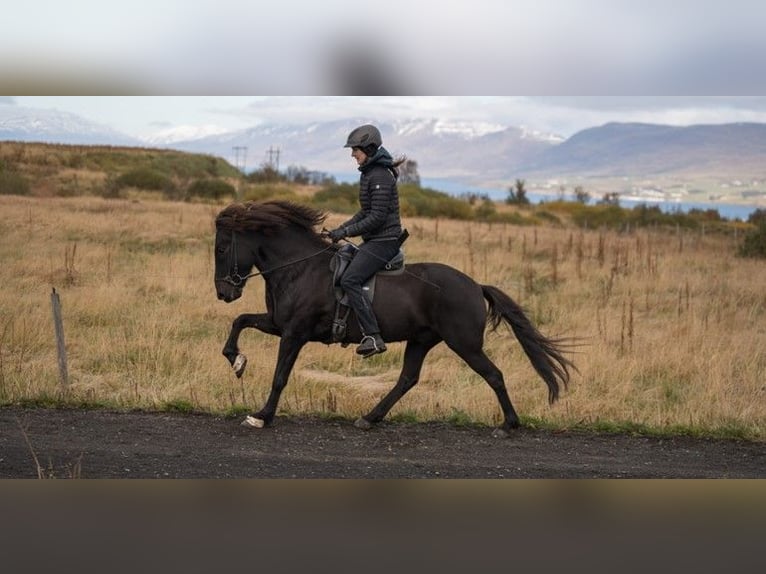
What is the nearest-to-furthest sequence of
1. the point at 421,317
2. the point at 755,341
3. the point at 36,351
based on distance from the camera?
1. the point at 421,317
2. the point at 36,351
3. the point at 755,341

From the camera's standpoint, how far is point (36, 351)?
12422mm

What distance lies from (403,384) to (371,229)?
1574 mm

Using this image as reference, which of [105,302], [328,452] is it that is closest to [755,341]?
[328,452]

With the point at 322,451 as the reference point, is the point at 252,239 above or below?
above

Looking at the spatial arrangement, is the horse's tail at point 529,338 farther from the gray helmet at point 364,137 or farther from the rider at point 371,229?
the gray helmet at point 364,137

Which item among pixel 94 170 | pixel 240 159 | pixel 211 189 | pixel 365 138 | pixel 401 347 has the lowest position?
pixel 401 347

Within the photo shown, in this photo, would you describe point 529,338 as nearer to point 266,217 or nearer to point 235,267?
point 266,217

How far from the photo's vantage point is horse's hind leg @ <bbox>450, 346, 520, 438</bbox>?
8805 millimetres

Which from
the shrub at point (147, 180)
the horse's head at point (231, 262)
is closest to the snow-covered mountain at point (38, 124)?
the horse's head at point (231, 262)

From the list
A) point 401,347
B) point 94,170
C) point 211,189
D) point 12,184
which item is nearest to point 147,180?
point 94,170

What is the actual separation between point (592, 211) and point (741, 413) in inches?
1896

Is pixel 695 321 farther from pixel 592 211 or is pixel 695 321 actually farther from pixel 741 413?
pixel 592 211

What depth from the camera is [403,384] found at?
9.02m

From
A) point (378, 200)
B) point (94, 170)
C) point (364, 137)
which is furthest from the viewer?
point (94, 170)
